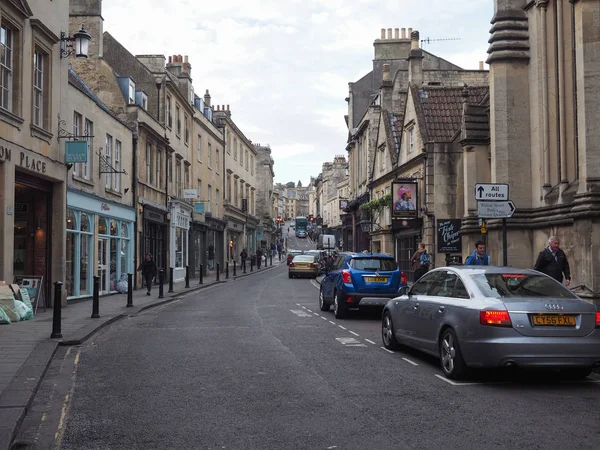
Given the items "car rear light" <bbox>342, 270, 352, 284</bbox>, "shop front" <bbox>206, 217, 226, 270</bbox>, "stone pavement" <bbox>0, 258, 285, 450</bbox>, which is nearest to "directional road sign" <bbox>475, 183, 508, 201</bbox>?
"car rear light" <bbox>342, 270, 352, 284</bbox>

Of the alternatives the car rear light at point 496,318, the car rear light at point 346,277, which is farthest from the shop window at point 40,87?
the car rear light at point 496,318

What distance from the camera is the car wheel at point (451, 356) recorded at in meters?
A: 8.20

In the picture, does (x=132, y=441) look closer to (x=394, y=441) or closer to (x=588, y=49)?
(x=394, y=441)

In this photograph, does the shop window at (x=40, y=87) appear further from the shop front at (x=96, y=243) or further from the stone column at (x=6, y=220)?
the shop front at (x=96, y=243)

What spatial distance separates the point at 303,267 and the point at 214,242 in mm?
9423

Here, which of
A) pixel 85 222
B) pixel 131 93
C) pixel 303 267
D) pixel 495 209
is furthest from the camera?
pixel 303 267

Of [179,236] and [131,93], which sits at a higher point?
[131,93]

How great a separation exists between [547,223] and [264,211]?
64955 mm

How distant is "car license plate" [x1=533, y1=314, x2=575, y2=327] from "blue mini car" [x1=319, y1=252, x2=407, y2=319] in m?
8.25

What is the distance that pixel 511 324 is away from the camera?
7.78m

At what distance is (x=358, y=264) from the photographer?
16500mm

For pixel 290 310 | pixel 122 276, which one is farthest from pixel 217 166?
pixel 290 310

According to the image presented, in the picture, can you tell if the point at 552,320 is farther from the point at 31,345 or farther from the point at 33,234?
the point at 33,234

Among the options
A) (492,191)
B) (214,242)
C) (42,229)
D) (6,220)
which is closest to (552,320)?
(492,191)
